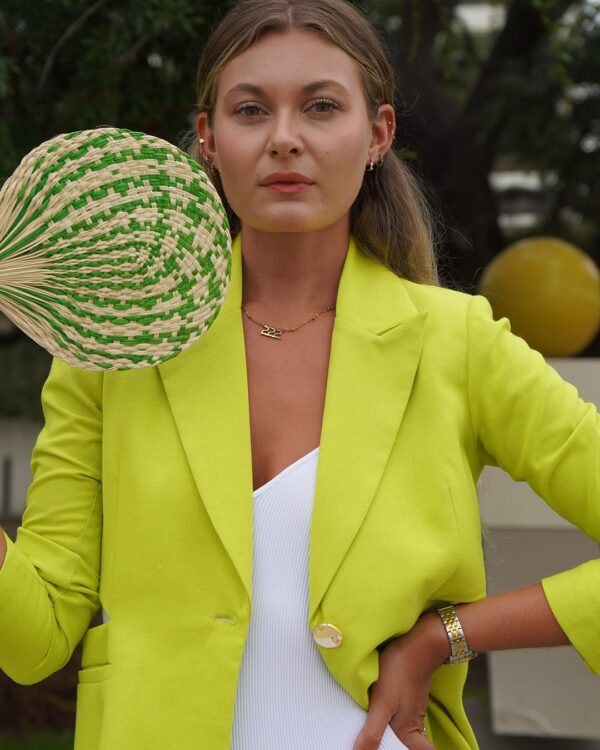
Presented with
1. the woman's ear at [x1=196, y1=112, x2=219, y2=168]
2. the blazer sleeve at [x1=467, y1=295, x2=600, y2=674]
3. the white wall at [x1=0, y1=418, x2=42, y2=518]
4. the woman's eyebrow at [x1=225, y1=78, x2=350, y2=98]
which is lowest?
the white wall at [x1=0, y1=418, x2=42, y2=518]

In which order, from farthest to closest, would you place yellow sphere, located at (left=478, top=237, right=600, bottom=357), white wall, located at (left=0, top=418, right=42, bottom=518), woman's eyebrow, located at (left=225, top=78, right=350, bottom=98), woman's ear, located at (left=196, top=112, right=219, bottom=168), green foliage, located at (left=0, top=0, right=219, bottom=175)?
white wall, located at (left=0, top=418, right=42, bottom=518) < yellow sphere, located at (left=478, top=237, right=600, bottom=357) < green foliage, located at (left=0, top=0, right=219, bottom=175) < woman's ear, located at (left=196, top=112, right=219, bottom=168) < woman's eyebrow, located at (left=225, top=78, right=350, bottom=98)

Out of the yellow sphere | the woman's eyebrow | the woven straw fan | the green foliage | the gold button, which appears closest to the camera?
the woven straw fan

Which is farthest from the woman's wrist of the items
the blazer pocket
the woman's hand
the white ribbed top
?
the blazer pocket

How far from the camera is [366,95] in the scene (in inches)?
70.2

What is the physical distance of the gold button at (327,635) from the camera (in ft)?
5.16

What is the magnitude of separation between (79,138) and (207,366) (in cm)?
38

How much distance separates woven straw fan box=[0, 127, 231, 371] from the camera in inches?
57.9

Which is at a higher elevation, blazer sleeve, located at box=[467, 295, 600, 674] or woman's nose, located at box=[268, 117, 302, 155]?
woman's nose, located at box=[268, 117, 302, 155]

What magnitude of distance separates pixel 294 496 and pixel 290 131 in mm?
487

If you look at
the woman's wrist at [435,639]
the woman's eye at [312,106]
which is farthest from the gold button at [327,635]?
the woman's eye at [312,106]

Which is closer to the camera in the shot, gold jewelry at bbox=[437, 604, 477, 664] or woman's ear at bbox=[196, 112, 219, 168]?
gold jewelry at bbox=[437, 604, 477, 664]

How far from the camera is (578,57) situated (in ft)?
13.8

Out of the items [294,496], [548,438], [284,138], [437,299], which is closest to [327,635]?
[294,496]

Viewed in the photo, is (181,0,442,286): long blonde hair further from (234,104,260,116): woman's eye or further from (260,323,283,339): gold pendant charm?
(260,323,283,339): gold pendant charm
